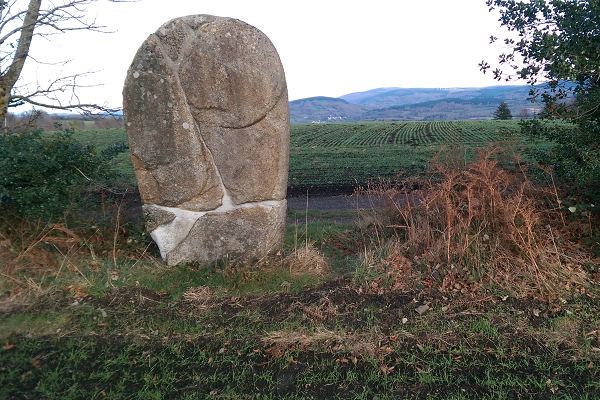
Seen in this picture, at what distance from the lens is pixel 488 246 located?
4578 mm

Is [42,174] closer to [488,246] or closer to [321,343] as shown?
[321,343]

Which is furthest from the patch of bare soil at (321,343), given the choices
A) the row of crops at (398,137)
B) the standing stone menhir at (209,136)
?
the row of crops at (398,137)

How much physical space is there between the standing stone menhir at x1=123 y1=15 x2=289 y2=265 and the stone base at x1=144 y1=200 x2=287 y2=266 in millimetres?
13

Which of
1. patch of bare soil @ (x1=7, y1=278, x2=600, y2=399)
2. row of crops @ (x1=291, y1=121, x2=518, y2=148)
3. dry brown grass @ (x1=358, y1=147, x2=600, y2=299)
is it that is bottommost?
row of crops @ (x1=291, y1=121, x2=518, y2=148)

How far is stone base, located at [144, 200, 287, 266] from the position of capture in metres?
4.78

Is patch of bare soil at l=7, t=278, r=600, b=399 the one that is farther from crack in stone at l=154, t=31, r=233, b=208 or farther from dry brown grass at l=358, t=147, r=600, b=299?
crack in stone at l=154, t=31, r=233, b=208

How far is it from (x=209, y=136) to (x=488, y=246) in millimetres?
3617

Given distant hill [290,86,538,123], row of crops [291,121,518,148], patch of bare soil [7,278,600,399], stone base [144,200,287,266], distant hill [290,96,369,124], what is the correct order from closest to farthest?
patch of bare soil [7,278,600,399]
stone base [144,200,287,266]
row of crops [291,121,518,148]
distant hill [290,86,538,123]
distant hill [290,96,369,124]

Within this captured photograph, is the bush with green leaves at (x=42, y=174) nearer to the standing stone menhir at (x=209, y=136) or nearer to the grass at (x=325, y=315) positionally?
the grass at (x=325, y=315)

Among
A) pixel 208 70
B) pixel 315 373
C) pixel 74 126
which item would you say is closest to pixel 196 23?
pixel 208 70

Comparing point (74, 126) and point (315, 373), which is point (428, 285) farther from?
point (74, 126)

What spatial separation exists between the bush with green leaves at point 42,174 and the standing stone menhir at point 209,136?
Answer: 120 centimetres

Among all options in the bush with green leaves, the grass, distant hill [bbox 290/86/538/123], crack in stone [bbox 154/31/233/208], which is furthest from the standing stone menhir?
distant hill [bbox 290/86/538/123]

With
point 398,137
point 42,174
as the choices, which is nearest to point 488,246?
point 42,174
